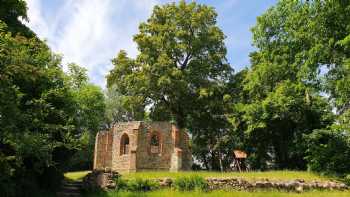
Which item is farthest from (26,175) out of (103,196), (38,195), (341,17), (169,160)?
(341,17)

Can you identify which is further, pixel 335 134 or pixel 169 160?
pixel 169 160

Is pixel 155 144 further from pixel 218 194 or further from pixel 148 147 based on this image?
pixel 218 194

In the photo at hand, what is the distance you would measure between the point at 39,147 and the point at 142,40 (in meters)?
25.7

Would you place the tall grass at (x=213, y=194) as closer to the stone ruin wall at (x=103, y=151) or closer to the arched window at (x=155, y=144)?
the arched window at (x=155, y=144)

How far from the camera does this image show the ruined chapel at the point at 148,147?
93.0 feet

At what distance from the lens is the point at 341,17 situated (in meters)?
20.1

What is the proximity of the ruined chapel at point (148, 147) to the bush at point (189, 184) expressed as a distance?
911cm

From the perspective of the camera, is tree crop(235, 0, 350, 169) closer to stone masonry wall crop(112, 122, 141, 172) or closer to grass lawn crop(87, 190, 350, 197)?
grass lawn crop(87, 190, 350, 197)

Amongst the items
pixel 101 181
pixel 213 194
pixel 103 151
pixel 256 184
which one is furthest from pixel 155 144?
pixel 213 194

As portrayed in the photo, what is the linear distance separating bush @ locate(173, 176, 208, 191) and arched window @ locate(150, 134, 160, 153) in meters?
10.2

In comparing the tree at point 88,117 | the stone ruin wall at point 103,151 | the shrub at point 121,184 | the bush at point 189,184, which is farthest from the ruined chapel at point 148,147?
the tree at point 88,117

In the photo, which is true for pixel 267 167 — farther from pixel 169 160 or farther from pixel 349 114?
pixel 349 114

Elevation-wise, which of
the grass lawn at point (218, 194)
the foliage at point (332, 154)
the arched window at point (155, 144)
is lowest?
the grass lawn at point (218, 194)

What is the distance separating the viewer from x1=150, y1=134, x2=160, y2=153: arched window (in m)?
29.3
